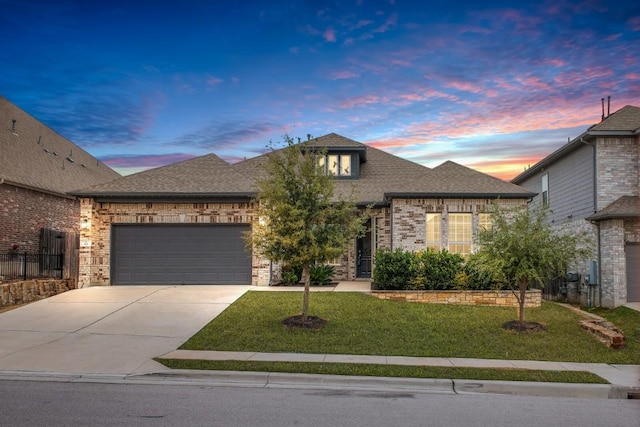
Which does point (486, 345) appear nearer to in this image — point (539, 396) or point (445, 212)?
point (539, 396)

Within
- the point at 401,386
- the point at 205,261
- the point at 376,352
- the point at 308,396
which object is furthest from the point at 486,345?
the point at 205,261

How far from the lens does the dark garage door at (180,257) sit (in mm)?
19250

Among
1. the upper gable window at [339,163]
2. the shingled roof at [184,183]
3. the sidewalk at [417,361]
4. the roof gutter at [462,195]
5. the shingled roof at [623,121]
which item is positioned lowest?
the sidewalk at [417,361]

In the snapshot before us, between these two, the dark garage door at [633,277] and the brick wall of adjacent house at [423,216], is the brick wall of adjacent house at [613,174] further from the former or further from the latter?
the brick wall of adjacent house at [423,216]

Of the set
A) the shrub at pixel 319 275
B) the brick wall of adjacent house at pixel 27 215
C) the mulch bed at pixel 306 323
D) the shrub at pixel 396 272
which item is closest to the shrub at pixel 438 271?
the shrub at pixel 396 272

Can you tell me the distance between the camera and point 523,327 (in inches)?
508

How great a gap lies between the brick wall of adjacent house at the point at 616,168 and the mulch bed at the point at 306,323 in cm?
1197

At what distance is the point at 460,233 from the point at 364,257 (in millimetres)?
4386

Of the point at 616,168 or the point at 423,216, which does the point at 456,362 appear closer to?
the point at 423,216

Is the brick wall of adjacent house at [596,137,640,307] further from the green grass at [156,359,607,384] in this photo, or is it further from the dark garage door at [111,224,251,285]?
the dark garage door at [111,224,251,285]

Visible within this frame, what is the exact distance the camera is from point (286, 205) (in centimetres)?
1265

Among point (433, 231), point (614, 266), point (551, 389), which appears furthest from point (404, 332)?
point (614, 266)

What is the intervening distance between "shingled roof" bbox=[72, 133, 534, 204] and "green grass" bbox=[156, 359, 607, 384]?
9.32 m

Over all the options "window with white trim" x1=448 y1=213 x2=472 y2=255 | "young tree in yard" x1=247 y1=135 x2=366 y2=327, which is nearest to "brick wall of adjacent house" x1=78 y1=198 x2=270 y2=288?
"young tree in yard" x1=247 y1=135 x2=366 y2=327
